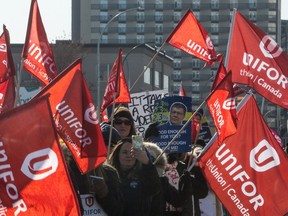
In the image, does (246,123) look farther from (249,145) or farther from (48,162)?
(48,162)

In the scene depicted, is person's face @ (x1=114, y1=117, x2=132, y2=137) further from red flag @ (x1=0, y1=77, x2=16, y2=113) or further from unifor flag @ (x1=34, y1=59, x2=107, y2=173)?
unifor flag @ (x1=34, y1=59, x2=107, y2=173)

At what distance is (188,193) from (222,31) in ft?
450

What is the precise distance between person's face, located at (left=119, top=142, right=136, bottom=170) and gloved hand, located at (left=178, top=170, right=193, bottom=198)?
112 cm

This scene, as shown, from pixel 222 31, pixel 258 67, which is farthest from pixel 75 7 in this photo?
pixel 258 67

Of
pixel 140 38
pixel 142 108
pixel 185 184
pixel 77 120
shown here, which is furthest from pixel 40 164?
pixel 140 38

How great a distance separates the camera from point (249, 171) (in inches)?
364

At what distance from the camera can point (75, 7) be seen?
5212 inches

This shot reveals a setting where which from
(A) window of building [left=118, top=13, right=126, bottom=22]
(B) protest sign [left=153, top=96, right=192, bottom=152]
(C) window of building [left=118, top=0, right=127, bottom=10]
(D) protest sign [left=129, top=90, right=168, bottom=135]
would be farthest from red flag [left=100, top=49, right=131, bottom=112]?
(C) window of building [left=118, top=0, right=127, bottom=10]

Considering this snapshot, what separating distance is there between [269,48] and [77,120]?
394 cm

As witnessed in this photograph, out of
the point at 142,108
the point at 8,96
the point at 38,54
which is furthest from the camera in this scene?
the point at 142,108

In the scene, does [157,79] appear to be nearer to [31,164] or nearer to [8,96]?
[8,96]

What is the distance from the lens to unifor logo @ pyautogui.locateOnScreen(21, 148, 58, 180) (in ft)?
20.0

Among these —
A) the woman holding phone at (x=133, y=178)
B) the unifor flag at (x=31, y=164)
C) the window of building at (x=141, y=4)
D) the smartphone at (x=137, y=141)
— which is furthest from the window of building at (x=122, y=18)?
the unifor flag at (x=31, y=164)

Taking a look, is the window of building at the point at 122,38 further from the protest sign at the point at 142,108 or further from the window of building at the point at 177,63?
the protest sign at the point at 142,108
